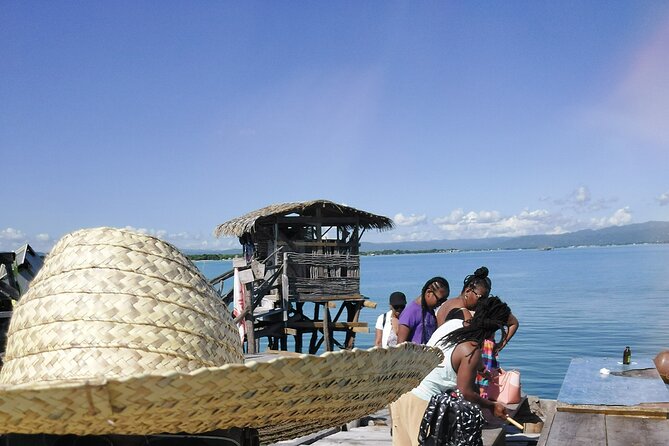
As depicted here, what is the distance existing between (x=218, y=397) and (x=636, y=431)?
13.0 feet

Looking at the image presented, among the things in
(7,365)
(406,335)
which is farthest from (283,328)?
(7,365)

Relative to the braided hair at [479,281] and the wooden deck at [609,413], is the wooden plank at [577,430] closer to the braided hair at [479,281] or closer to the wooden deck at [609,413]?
the wooden deck at [609,413]

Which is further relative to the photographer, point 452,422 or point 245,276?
point 245,276

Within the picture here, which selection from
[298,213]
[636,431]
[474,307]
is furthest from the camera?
[298,213]

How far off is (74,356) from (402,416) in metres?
3.13

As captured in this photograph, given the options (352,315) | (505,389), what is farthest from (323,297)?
(505,389)

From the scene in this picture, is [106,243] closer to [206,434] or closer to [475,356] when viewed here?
[206,434]

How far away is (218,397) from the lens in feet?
5.41

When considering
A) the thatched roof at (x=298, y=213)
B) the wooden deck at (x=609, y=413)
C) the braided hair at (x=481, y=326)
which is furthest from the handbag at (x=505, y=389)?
the thatched roof at (x=298, y=213)

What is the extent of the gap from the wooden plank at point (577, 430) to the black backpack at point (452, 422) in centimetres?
61

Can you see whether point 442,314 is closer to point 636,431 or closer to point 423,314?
point 423,314

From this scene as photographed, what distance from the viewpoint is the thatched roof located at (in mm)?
18391

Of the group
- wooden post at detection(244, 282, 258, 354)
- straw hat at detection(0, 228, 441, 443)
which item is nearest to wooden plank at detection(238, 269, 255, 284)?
wooden post at detection(244, 282, 258, 354)

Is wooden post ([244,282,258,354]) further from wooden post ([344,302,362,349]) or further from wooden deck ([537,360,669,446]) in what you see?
wooden deck ([537,360,669,446])
